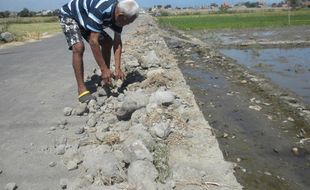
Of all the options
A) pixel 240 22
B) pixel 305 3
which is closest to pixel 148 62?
pixel 240 22

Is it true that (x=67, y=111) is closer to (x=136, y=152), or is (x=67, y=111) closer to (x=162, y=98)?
(x=162, y=98)

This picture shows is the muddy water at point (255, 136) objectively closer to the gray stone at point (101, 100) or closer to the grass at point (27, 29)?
the gray stone at point (101, 100)

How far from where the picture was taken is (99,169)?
3.61 m

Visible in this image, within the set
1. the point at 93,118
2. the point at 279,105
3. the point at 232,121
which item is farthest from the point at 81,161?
the point at 279,105

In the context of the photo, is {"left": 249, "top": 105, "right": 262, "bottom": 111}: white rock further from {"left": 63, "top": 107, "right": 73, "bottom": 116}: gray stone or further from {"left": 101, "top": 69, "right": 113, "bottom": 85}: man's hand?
{"left": 63, "top": 107, "right": 73, "bottom": 116}: gray stone

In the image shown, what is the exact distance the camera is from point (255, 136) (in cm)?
565

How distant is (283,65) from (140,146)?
33.1ft

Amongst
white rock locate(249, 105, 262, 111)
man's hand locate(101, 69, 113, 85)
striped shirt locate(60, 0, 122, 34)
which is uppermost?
striped shirt locate(60, 0, 122, 34)

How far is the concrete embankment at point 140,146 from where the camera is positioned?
3.52 meters

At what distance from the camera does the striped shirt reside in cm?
526

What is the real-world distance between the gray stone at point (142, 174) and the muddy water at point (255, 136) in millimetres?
1042

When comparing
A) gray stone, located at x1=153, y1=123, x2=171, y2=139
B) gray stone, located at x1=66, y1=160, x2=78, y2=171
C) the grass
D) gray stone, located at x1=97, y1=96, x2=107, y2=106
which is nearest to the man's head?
gray stone, located at x1=97, y1=96, x2=107, y2=106

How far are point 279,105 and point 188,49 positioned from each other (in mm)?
10049

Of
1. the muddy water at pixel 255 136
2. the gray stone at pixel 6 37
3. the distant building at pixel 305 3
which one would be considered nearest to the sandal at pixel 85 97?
the muddy water at pixel 255 136
